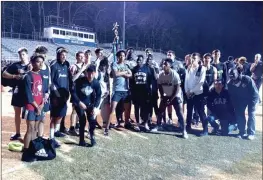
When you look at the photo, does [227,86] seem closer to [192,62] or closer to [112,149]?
[192,62]

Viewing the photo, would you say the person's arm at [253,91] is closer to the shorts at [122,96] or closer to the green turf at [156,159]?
the green turf at [156,159]

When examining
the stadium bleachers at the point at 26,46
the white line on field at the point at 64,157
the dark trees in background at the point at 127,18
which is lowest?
the white line on field at the point at 64,157

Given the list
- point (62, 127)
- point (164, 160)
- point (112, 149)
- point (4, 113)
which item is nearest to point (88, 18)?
point (62, 127)

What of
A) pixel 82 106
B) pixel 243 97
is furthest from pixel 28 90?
pixel 243 97

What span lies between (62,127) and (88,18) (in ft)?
6.54

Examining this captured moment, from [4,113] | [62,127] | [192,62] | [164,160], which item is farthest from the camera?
[4,113]

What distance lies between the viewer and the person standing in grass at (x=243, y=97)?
5375mm

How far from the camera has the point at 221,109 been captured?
18.3ft

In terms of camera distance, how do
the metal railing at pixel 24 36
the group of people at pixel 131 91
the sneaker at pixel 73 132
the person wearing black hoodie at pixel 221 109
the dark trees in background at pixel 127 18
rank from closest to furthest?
1. the group of people at pixel 131 91
2. the metal railing at pixel 24 36
3. the dark trees in background at pixel 127 18
4. the sneaker at pixel 73 132
5. the person wearing black hoodie at pixel 221 109

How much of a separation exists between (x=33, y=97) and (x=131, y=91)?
2.20m

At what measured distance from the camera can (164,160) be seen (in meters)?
4.09

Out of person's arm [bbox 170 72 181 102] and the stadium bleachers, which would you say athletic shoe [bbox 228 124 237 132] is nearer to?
person's arm [bbox 170 72 181 102]

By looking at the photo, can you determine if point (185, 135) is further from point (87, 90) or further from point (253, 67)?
point (253, 67)

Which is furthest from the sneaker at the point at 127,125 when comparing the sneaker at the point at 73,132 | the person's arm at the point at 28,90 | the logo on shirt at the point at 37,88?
the person's arm at the point at 28,90
